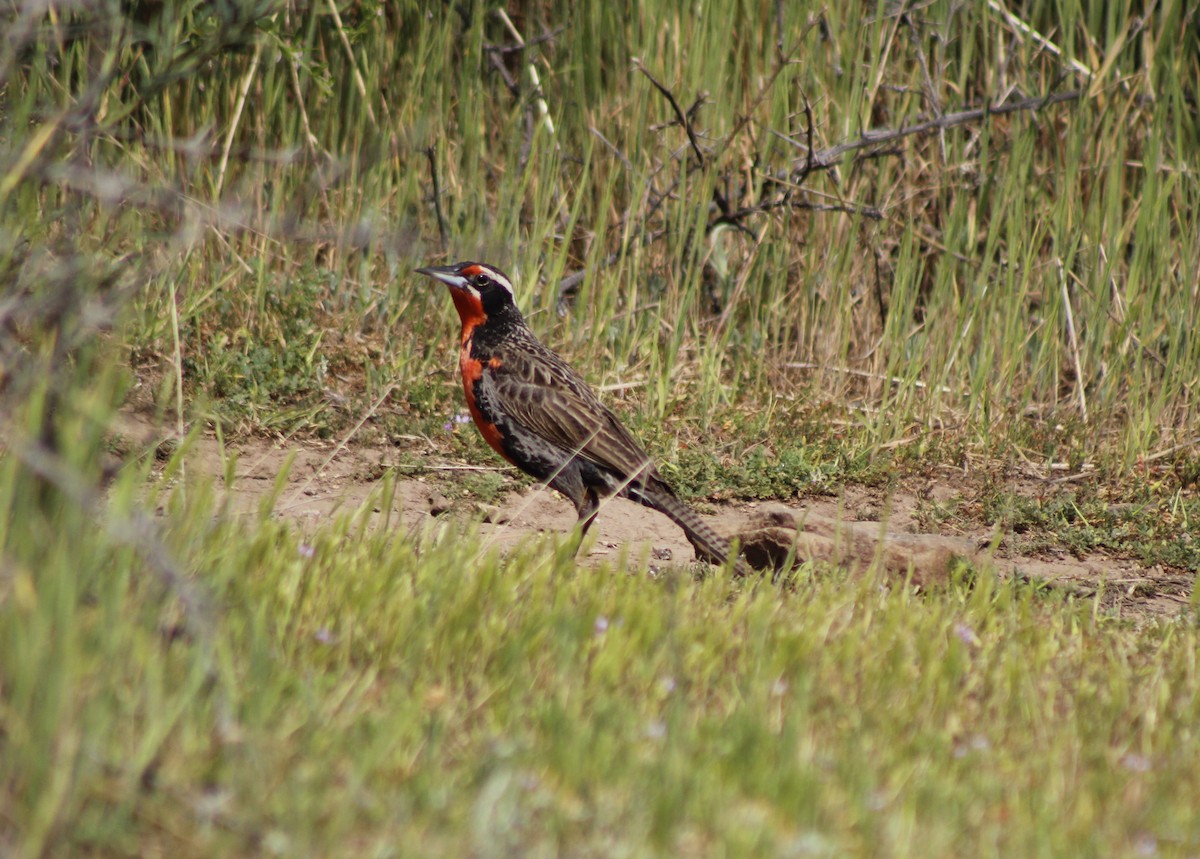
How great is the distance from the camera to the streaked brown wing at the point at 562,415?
6.72m

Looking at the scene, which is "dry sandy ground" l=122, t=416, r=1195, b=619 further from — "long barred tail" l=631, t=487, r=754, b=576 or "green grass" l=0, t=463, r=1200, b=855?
"green grass" l=0, t=463, r=1200, b=855

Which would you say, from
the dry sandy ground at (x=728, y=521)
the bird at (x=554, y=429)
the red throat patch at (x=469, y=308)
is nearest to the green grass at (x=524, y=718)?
the dry sandy ground at (x=728, y=521)

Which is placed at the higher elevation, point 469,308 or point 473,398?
point 469,308

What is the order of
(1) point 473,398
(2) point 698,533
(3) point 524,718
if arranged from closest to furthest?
(3) point 524,718 → (2) point 698,533 → (1) point 473,398

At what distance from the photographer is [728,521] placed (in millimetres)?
→ 7227

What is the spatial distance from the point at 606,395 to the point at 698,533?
223cm

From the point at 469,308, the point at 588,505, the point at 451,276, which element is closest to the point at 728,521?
the point at 588,505

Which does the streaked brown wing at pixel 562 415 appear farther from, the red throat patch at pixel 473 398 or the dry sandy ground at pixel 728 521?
the dry sandy ground at pixel 728 521

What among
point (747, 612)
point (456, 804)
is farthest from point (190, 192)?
point (456, 804)

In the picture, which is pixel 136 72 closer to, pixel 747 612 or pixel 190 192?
pixel 190 192

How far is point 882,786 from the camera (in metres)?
3.33

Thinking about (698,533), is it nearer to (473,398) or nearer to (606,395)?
(473,398)

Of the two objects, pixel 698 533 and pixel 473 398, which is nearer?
pixel 698 533

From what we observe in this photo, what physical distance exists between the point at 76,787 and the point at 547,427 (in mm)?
4202
